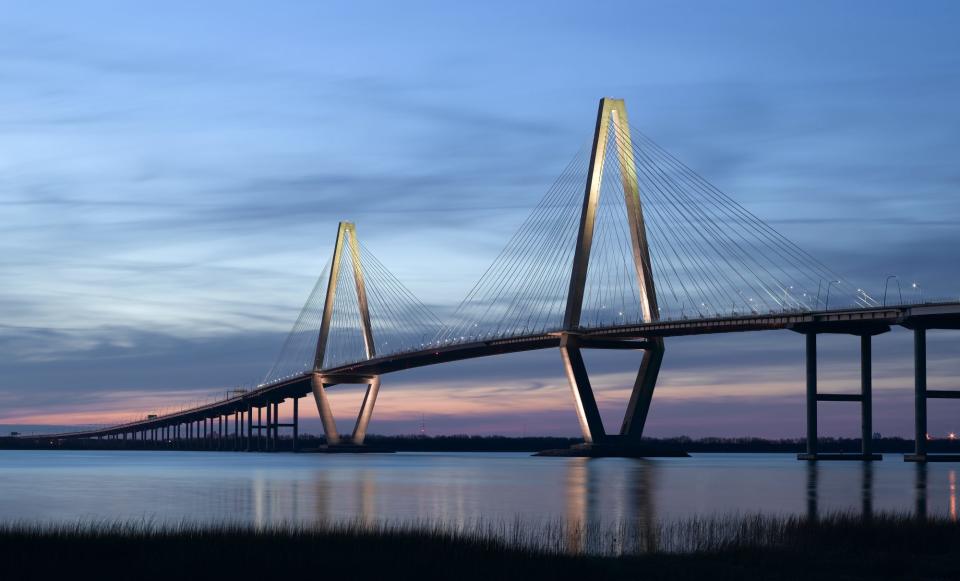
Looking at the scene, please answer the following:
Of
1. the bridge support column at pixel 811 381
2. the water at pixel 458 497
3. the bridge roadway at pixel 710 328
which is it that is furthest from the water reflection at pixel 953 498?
the bridge support column at pixel 811 381

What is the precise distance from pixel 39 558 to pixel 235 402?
152121mm

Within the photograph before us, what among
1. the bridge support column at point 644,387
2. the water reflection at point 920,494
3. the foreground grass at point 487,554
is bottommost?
the water reflection at point 920,494

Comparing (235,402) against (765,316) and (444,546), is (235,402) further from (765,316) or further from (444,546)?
(444,546)

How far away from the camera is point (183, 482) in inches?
2736

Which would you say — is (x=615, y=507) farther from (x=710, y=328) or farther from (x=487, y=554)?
(x=710, y=328)

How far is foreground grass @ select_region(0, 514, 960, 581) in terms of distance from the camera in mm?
22906

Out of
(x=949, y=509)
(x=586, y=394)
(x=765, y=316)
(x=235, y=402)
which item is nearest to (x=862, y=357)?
(x=765, y=316)

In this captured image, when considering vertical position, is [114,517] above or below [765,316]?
below

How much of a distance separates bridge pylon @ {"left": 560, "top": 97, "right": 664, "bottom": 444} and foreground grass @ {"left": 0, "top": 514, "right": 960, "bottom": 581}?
5922 centimetres

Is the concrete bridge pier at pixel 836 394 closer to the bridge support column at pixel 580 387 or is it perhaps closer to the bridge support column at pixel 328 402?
the bridge support column at pixel 580 387

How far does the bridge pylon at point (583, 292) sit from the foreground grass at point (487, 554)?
5922 centimetres

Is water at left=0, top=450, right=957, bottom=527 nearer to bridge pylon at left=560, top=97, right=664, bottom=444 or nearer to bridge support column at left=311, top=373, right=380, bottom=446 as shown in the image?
bridge pylon at left=560, top=97, right=664, bottom=444

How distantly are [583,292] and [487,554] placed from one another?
69.5 meters

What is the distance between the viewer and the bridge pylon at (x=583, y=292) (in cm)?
8969
